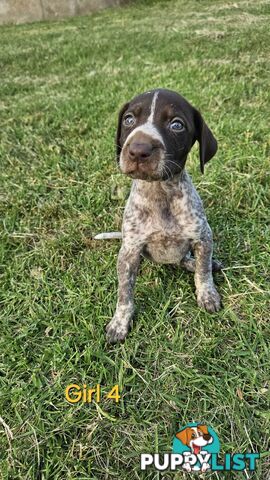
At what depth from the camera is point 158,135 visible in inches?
99.3

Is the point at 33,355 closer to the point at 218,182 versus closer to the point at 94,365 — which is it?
the point at 94,365

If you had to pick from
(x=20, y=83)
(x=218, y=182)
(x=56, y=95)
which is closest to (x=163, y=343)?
(x=218, y=182)

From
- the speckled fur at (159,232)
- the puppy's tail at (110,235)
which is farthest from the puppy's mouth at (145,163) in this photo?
the puppy's tail at (110,235)

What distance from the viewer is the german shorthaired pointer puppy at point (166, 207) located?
2.64m

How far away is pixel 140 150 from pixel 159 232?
30.2 inches

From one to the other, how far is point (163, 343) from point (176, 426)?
60cm

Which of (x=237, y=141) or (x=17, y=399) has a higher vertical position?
(x=237, y=141)

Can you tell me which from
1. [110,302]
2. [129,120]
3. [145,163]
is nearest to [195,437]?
[110,302]

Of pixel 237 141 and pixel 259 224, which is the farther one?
pixel 237 141

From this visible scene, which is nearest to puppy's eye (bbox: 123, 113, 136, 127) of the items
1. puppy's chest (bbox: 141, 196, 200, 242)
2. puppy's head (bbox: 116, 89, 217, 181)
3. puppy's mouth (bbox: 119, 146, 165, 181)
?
puppy's head (bbox: 116, 89, 217, 181)

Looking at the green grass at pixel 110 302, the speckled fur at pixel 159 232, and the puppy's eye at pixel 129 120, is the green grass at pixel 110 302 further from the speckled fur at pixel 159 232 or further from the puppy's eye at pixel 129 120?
A: the puppy's eye at pixel 129 120

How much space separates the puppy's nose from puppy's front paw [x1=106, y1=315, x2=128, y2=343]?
1274 mm

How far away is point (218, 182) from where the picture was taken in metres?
4.44

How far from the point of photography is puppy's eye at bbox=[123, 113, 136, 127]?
274cm
